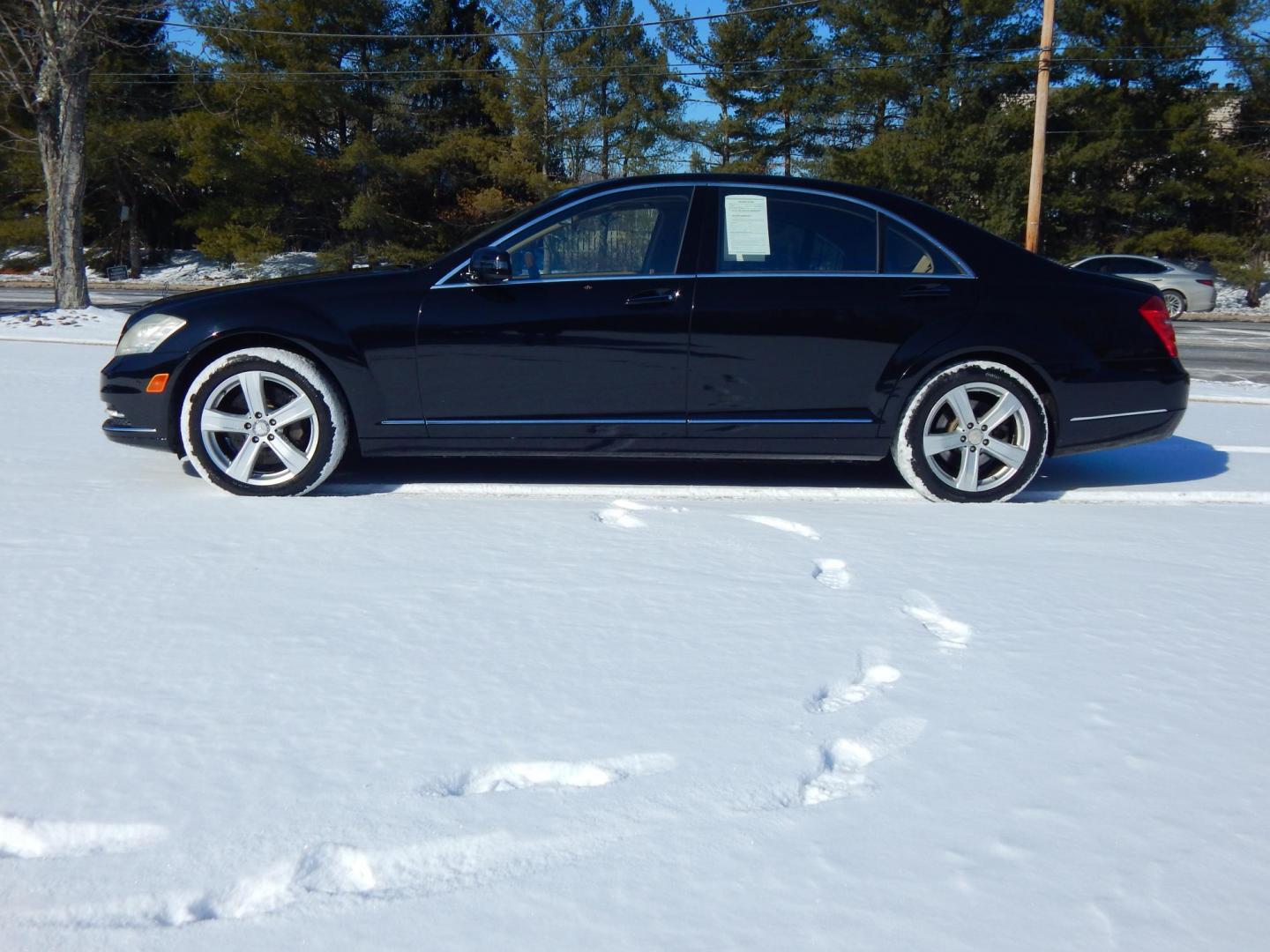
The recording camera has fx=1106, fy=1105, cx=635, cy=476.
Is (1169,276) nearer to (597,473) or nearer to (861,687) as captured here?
(597,473)

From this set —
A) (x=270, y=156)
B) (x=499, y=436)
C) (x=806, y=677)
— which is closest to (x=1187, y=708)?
(x=806, y=677)

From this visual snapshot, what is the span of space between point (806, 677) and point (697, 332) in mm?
2335

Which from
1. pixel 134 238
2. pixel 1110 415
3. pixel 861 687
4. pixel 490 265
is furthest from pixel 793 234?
pixel 134 238

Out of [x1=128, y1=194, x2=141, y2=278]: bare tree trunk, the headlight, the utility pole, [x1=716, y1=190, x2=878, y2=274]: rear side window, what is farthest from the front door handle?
[x1=128, y1=194, x2=141, y2=278]: bare tree trunk

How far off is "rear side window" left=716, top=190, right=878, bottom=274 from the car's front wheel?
6.33ft

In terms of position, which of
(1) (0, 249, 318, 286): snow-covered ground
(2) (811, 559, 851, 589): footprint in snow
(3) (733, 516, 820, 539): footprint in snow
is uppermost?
(1) (0, 249, 318, 286): snow-covered ground

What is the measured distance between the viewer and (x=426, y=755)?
97.0 inches

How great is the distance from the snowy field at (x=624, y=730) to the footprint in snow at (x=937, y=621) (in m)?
0.02

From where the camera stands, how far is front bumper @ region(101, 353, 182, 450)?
Result: 4.89 m

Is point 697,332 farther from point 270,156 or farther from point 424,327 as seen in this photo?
point 270,156

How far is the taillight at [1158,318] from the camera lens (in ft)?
17.0

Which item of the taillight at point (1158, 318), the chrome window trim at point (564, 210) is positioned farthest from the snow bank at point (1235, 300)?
the chrome window trim at point (564, 210)

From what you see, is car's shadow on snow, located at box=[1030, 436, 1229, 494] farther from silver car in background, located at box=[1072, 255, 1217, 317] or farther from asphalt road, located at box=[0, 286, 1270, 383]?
silver car in background, located at box=[1072, 255, 1217, 317]

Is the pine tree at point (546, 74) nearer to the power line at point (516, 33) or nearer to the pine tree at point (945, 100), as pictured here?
the power line at point (516, 33)
